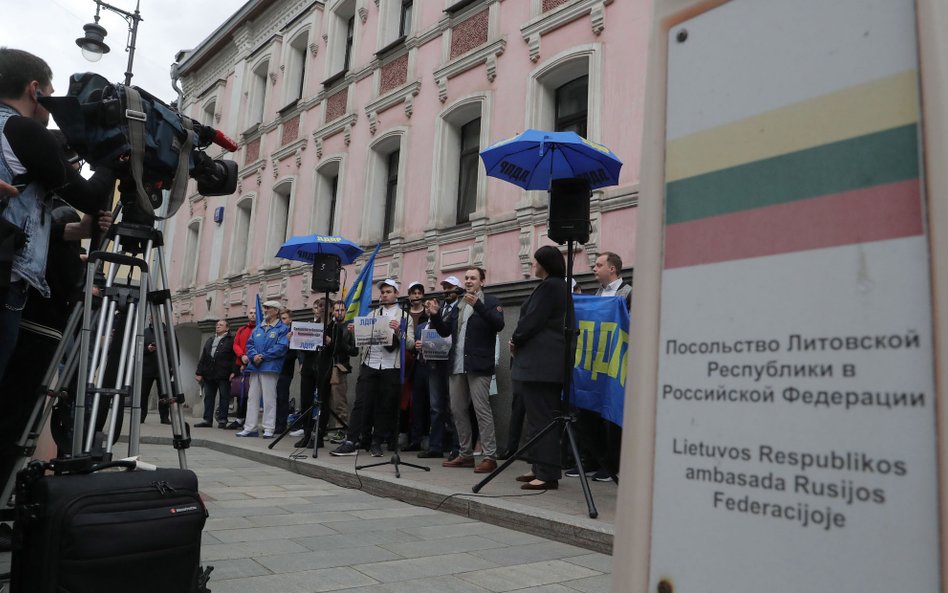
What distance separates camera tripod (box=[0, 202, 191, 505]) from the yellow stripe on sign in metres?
2.56

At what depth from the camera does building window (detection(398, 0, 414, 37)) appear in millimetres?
13719

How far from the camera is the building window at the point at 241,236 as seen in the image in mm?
18641

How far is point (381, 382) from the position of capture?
804 centimetres

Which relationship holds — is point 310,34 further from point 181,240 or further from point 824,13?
point 824,13

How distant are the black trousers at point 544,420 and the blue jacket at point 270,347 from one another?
19.4 feet

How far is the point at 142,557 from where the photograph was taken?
7.32ft

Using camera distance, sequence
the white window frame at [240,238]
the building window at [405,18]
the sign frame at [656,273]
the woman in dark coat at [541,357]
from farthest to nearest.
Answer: the white window frame at [240,238], the building window at [405,18], the woman in dark coat at [541,357], the sign frame at [656,273]

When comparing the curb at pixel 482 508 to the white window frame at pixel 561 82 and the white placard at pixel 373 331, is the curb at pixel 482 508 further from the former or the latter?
the white window frame at pixel 561 82


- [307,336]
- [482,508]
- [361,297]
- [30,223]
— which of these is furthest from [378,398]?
[30,223]

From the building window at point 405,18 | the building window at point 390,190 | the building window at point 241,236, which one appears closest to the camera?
the building window at point 390,190

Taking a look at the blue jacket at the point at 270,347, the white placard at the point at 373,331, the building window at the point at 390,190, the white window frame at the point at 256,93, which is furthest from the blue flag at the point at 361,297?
the white window frame at the point at 256,93

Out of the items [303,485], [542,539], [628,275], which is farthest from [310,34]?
[542,539]

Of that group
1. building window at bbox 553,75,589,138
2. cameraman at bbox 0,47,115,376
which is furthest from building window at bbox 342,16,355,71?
cameraman at bbox 0,47,115,376

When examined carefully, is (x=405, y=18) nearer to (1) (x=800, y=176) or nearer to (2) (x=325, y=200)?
(2) (x=325, y=200)
